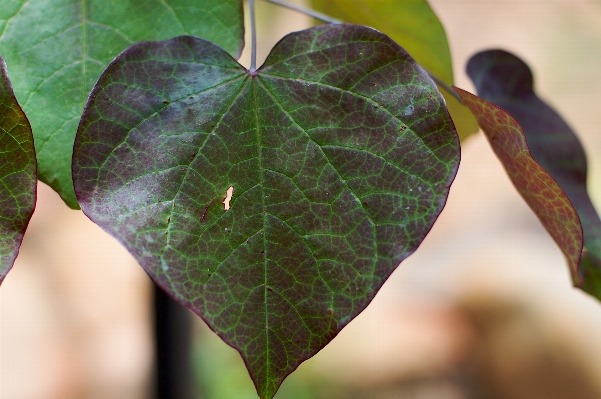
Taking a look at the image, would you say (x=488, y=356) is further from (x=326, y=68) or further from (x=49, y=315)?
(x=326, y=68)

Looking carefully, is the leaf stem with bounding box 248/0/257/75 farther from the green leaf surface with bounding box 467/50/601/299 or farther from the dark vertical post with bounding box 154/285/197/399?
the dark vertical post with bounding box 154/285/197/399

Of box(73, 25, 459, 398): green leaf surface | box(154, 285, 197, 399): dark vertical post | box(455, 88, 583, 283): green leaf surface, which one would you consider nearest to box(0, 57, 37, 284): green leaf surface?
box(73, 25, 459, 398): green leaf surface

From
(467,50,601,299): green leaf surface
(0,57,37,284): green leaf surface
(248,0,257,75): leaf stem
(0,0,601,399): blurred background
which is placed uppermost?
(248,0,257,75): leaf stem

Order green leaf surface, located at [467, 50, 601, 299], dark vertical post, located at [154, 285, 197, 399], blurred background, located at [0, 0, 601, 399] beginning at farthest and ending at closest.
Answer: blurred background, located at [0, 0, 601, 399] → dark vertical post, located at [154, 285, 197, 399] → green leaf surface, located at [467, 50, 601, 299]

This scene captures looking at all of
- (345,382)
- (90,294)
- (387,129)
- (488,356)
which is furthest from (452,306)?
(387,129)

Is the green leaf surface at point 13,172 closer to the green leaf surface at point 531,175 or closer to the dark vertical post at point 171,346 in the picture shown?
the green leaf surface at point 531,175

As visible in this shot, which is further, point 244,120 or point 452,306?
point 452,306

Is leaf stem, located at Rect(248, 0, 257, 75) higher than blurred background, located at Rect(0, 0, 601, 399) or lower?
higher

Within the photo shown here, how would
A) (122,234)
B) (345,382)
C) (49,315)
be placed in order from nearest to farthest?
(122,234)
(49,315)
(345,382)
